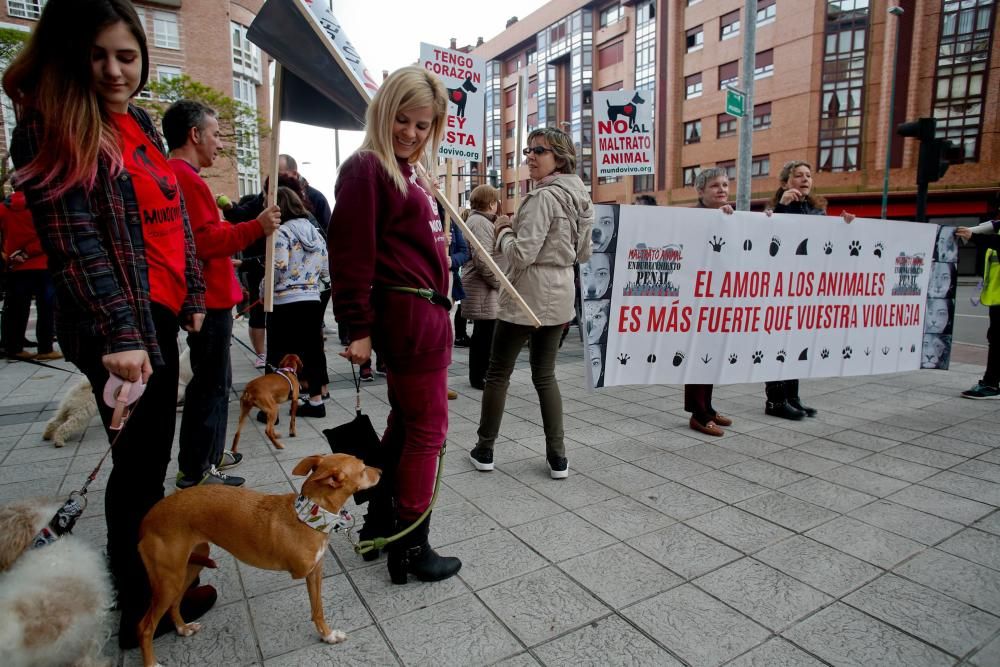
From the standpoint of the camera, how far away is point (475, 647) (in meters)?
2.03

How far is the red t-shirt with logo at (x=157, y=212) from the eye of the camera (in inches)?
75.5

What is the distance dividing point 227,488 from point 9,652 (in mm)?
677

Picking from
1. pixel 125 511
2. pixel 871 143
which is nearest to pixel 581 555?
pixel 125 511

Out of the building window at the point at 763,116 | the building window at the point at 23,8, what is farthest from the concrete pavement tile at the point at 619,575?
the building window at the point at 23,8

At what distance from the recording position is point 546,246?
3.54 meters

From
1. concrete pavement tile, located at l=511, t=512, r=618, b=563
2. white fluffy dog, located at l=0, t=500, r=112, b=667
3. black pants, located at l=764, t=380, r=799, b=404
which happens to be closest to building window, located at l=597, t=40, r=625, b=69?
black pants, located at l=764, t=380, r=799, b=404

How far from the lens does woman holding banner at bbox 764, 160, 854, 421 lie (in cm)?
494

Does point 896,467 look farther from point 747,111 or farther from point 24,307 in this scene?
point 24,307

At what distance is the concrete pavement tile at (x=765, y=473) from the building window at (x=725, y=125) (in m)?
34.4

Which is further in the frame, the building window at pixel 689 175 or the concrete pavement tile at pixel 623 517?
the building window at pixel 689 175

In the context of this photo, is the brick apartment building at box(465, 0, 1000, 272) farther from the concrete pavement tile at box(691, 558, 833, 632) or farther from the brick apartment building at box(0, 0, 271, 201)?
the brick apartment building at box(0, 0, 271, 201)

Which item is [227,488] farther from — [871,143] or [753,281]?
[871,143]

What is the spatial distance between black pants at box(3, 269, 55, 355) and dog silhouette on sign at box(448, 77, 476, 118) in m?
5.71

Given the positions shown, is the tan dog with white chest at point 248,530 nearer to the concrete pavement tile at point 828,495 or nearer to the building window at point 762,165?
the concrete pavement tile at point 828,495
